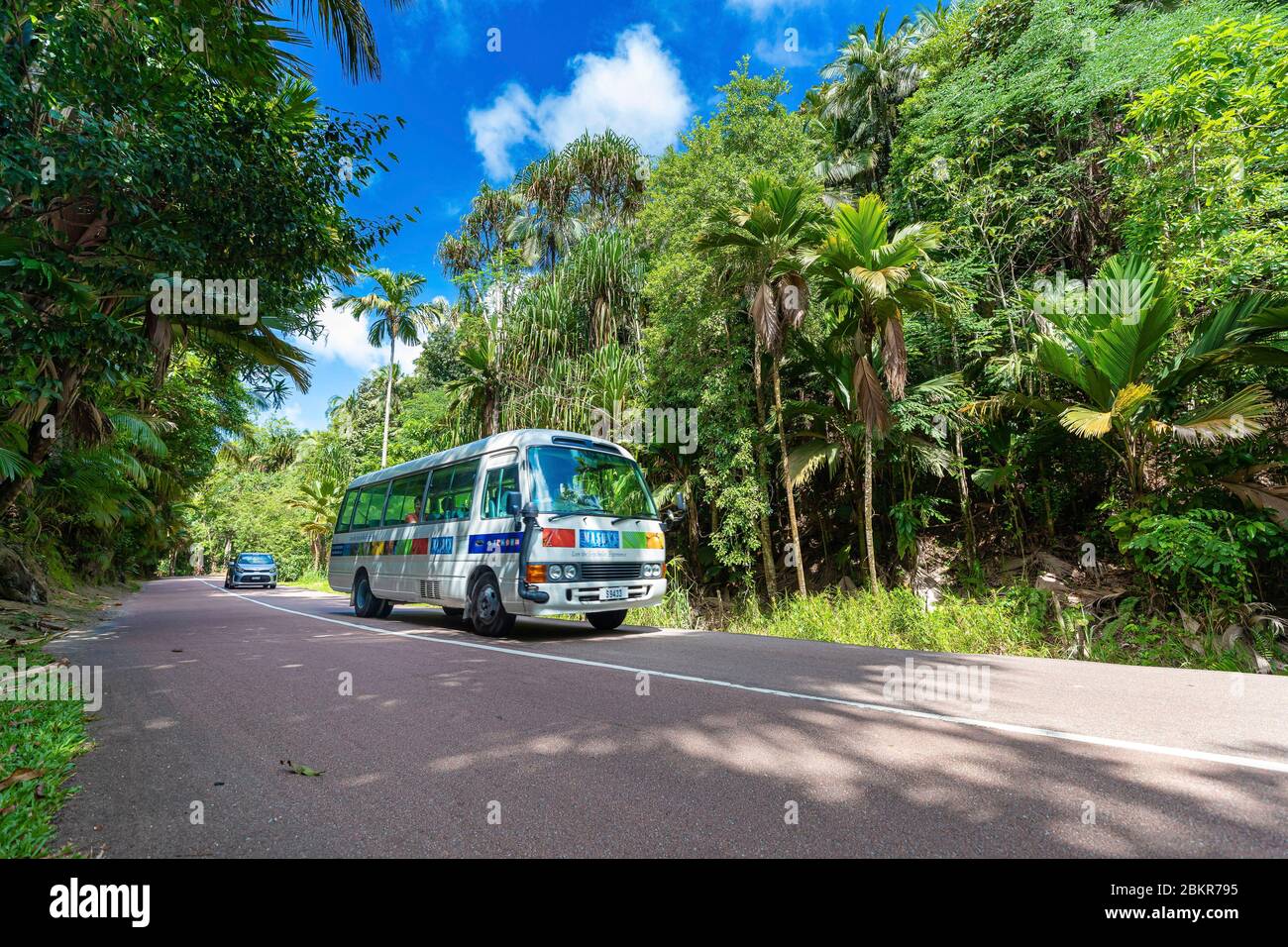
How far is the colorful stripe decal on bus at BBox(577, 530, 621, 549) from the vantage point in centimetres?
797

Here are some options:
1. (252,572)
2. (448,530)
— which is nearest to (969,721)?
(448,530)

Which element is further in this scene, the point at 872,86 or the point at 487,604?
the point at 872,86

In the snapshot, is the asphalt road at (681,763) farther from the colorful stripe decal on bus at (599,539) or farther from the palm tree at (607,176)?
the palm tree at (607,176)

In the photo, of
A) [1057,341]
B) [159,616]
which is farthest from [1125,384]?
[159,616]

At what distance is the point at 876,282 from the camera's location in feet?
32.5

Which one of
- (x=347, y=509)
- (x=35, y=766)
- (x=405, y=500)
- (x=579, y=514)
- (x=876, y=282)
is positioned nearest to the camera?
(x=35, y=766)

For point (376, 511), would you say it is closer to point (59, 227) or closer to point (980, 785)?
point (59, 227)

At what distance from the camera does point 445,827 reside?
94.3 inches

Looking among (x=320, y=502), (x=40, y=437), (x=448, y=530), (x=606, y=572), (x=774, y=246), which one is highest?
(x=774, y=246)

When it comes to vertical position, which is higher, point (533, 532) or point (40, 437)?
point (40, 437)

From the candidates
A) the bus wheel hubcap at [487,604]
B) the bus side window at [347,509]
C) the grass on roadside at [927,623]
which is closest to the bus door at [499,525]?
the bus wheel hubcap at [487,604]

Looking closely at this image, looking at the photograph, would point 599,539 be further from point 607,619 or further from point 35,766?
point 35,766

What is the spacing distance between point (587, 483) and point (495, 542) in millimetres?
1509

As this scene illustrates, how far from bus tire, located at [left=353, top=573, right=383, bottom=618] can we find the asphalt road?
20.4 feet
